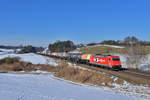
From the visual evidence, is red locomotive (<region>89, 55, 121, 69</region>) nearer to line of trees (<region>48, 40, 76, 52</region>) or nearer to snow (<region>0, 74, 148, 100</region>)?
snow (<region>0, 74, 148, 100</region>)

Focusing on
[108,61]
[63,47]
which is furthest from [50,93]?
[63,47]

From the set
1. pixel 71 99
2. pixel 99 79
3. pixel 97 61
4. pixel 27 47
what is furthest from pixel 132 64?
pixel 27 47

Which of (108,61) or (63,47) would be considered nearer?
(108,61)

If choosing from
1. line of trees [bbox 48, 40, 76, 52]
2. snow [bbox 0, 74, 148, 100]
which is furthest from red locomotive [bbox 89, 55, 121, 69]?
line of trees [bbox 48, 40, 76, 52]

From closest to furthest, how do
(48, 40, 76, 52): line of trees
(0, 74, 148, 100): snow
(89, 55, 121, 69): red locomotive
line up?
(0, 74, 148, 100): snow
(89, 55, 121, 69): red locomotive
(48, 40, 76, 52): line of trees

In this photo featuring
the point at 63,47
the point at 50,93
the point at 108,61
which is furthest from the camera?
the point at 63,47

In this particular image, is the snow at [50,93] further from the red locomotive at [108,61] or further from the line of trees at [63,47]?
the line of trees at [63,47]

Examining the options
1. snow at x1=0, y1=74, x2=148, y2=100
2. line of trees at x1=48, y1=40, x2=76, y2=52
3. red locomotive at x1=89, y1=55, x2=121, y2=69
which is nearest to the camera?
snow at x1=0, y1=74, x2=148, y2=100

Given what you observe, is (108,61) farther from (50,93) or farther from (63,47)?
(63,47)

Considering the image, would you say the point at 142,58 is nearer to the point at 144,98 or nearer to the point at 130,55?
the point at 130,55

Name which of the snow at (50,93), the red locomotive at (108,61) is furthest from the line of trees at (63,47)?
the snow at (50,93)

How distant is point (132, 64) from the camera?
33.2m

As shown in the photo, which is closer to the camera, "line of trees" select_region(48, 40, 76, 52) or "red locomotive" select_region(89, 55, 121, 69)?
"red locomotive" select_region(89, 55, 121, 69)

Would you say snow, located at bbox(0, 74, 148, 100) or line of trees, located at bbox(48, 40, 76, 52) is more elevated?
line of trees, located at bbox(48, 40, 76, 52)
